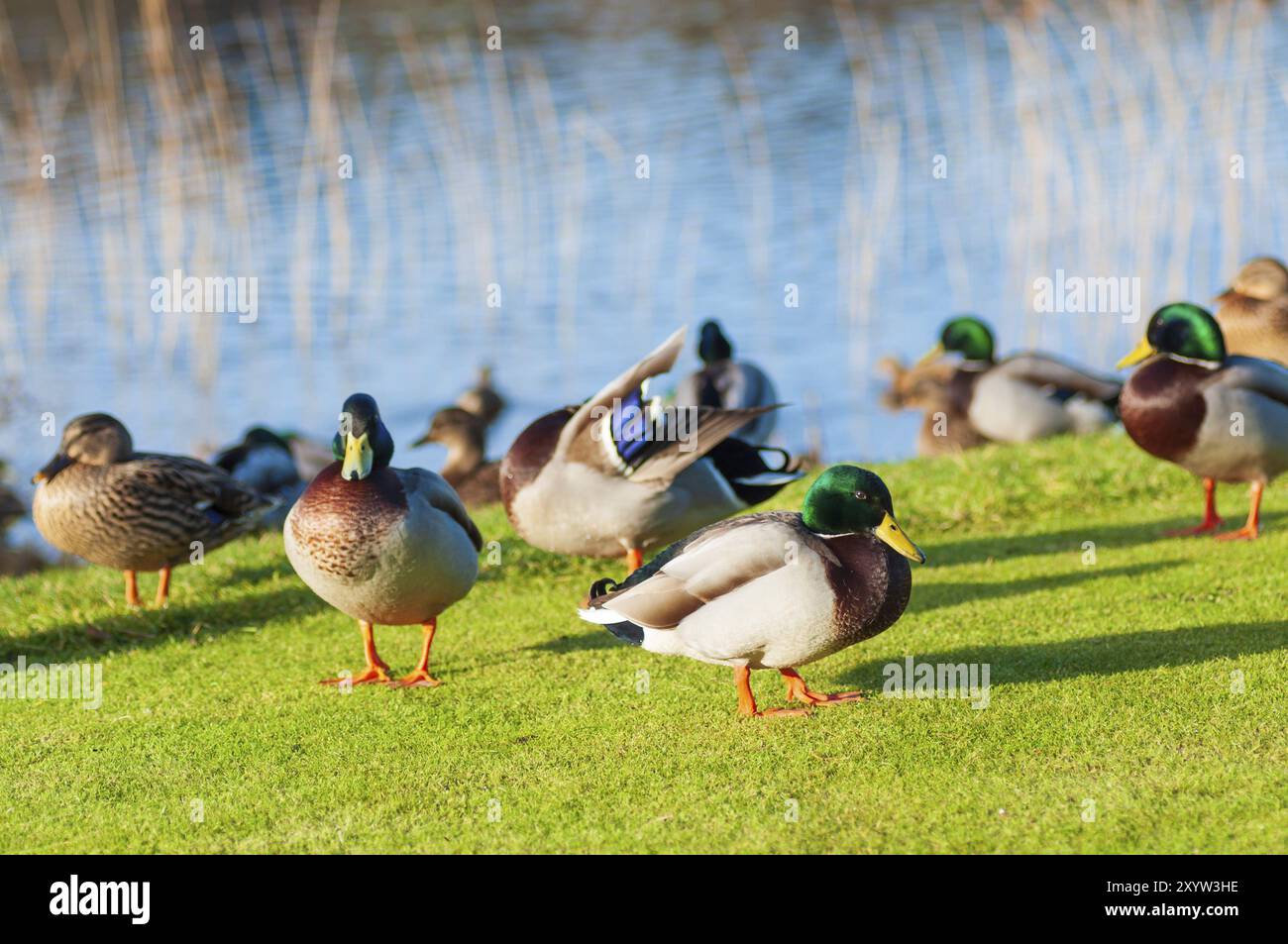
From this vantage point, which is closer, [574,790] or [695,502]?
[574,790]

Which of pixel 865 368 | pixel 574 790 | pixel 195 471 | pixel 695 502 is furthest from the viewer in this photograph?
pixel 865 368

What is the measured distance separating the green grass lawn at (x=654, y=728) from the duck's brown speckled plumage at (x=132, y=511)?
0.75 feet

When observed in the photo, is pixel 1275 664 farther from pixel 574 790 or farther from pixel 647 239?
pixel 647 239

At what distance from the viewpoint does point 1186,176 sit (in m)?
12.3

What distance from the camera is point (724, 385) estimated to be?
29.1ft

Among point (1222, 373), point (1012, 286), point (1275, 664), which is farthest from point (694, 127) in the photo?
point (1275, 664)

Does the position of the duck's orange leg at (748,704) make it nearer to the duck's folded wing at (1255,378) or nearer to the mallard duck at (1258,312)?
the duck's folded wing at (1255,378)

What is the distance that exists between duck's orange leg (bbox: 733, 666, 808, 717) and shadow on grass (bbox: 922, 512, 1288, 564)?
2.00m

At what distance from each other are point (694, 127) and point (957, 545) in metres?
13.0

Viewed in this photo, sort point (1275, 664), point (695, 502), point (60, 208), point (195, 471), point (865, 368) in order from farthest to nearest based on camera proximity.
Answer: point (60, 208)
point (865, 368)
point (195, 471)
point (695, 502)
point (1275, 664)

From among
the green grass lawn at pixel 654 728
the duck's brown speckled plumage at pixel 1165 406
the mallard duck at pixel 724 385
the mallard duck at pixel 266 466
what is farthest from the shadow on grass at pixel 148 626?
the duck's brown speckled plumage at pixel 1165 406

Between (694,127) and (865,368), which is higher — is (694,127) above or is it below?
above

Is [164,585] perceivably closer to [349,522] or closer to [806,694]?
[349,522]

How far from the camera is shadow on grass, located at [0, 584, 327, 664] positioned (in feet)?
18.9
